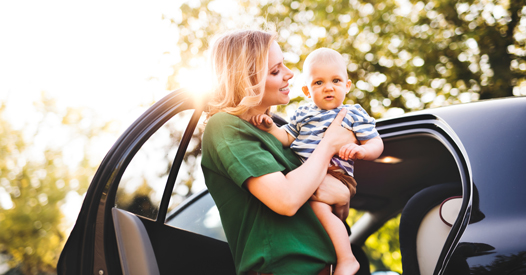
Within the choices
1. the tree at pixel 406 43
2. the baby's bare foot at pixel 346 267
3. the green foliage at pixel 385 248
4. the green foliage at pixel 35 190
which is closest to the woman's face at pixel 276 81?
the baby's bare foot at pixel 346 267

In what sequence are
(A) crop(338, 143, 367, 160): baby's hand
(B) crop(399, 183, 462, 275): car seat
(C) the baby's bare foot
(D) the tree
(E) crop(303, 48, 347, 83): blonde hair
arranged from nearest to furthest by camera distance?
(C) the baby's bare foot → (A) crop(338, 143, 367, 160): baby's hand → (E) crop(303, 48, 347, 83): blonde hair → (B) crop(399, 183, 462, 275): car seat → (D) the tree

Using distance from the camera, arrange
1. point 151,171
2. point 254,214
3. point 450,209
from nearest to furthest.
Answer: point 254,214
point 450,209
point 151,171

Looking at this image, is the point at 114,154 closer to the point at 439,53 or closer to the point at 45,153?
the point at 439,53

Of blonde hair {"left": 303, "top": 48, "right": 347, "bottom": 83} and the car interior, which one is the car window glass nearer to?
the car interior

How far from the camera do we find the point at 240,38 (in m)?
1.71

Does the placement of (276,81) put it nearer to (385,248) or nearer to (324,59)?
(324,59)

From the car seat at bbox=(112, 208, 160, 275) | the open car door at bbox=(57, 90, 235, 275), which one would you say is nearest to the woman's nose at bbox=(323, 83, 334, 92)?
the open car door at bbox=(57, 90, 235, 275)

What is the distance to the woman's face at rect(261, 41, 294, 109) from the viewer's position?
169cm

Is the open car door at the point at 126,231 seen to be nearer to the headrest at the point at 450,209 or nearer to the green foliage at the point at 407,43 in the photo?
the headrest at the point at 450,209

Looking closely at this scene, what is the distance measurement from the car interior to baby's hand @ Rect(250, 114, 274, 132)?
1.42ft

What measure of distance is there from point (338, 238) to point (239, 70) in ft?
2.68

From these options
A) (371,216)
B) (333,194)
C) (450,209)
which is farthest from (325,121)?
(371,216)

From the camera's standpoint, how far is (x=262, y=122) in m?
1.74

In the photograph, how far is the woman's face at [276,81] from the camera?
1.69 m
